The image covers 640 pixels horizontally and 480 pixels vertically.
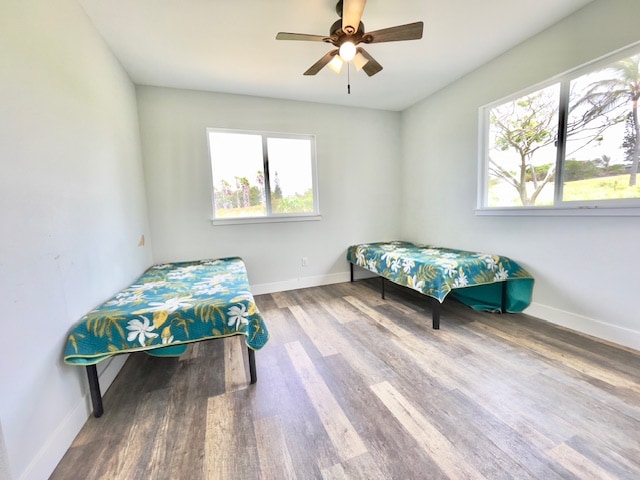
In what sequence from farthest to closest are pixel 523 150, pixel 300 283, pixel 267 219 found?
1. pixel 300 283
2. pixel 267 219
3. pixel 523 150

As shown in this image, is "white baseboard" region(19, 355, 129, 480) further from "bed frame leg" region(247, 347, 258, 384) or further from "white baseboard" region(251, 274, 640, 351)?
"white baseboard" region(251, 274, 640, 351)

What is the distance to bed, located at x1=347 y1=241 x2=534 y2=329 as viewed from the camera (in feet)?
7.50

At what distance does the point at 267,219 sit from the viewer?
131 inches

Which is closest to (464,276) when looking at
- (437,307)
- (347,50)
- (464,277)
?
Answer: (464,277)

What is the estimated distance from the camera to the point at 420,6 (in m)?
1.84

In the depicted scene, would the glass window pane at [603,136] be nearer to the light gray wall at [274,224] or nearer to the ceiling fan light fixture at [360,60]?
the ceiling fan light fixture at [360,60]

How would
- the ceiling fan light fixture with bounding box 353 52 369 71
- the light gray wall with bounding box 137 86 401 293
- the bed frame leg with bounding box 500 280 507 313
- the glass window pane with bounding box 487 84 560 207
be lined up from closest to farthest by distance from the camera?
the ceiling fan light fixture with bounding box 353 52 369 71 < the glass window pane with bounding box 487 84 560 207 < the bed frame leg with bounding box 500 280 507 313 < the light gray wall with bounding box 137 86 401 293

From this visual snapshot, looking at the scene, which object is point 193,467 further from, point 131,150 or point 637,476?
point 131,150

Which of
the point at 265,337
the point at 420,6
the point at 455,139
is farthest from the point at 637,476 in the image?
the point at 455,139

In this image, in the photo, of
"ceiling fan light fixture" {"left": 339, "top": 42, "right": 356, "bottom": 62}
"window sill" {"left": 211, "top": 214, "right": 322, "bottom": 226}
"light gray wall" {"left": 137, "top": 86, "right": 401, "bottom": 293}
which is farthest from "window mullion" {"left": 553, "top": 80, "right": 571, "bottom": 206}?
"window sill" {"left": 211, "top": 214, "right": 322, "bottom": 226}

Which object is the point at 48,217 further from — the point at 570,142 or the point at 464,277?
the point at 570,142

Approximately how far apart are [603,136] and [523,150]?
1.93ft

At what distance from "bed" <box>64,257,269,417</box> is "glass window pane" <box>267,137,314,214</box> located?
1749 mm

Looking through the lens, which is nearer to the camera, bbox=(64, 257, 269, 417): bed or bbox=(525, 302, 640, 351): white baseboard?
bbox=(64, 257, 269, 417): bed
